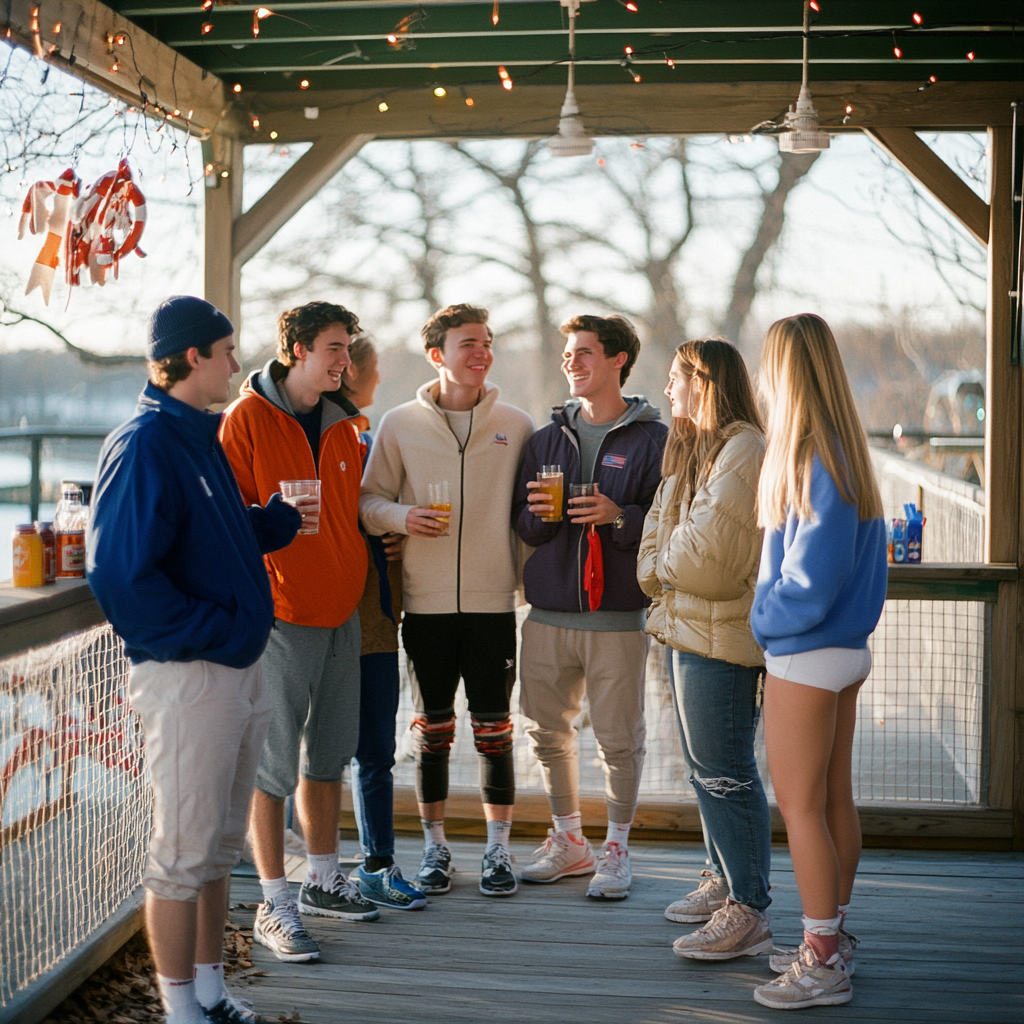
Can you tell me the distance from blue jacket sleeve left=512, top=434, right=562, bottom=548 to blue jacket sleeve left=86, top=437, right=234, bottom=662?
128 cm

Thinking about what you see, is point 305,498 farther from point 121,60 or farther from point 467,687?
point 121,60

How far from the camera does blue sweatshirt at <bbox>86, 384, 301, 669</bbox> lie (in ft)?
6.72

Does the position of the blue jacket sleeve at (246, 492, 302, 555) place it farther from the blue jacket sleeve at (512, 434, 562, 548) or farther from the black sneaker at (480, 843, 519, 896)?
the black sneaker at (480, 843, 519, 896)

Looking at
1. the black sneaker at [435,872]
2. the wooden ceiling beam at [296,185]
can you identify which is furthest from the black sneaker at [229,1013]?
the wooden ceiling beam at [296,185]

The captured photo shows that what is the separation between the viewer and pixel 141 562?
79.7 inches

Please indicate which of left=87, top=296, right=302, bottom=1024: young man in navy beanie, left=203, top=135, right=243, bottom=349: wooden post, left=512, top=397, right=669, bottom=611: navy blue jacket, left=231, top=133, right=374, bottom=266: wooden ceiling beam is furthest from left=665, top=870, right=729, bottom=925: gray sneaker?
left=231, top=133, right=374, bottom=266: wooden ceiling beam

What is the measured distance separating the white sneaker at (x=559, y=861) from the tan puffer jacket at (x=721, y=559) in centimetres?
105

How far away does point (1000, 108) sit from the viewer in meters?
3.83

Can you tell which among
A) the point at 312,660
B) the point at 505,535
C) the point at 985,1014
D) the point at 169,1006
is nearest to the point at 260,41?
the point at 505,535

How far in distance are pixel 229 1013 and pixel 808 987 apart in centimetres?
135

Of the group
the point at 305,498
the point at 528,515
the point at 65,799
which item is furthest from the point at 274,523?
the point at 528,515

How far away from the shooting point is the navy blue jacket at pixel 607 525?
3.22 metres

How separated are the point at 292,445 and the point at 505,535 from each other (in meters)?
0.76

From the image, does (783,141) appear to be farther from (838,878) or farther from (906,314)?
(906,314)
